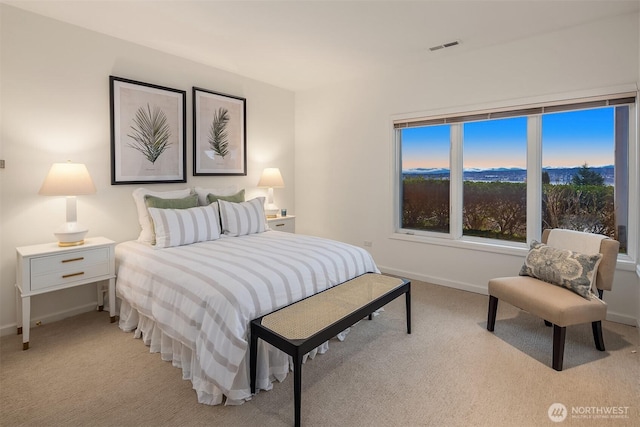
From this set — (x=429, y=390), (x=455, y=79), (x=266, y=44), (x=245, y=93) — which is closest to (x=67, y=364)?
(x=429, y=390)

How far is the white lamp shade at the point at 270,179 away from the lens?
15.1ft

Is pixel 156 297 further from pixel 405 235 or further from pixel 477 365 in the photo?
pixel 405 235

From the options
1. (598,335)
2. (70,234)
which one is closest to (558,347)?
(598,335)

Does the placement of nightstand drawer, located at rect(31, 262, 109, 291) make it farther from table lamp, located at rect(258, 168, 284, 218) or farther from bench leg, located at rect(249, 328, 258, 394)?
table lamp, located at rect(258, 168, 284, 218)

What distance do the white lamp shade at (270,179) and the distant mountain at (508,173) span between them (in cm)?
169

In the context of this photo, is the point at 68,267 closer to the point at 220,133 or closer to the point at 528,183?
the point at 220,133

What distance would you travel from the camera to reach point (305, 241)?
324 cm

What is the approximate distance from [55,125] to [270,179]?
7.62ft

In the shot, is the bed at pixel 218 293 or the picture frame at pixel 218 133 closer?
the bed at pixel 218 293

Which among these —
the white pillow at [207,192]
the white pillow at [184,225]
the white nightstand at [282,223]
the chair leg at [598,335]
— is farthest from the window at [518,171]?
the white pillow at [184,225]

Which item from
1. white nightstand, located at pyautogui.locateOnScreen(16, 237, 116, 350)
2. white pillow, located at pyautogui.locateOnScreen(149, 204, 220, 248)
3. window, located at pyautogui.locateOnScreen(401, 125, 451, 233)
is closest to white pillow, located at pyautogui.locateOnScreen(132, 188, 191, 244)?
white pillow, located at pyautogui.locateOnScreen(149, 204, 220, 248)

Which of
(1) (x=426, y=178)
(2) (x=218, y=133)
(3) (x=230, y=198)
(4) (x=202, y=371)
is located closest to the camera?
(4) (x=202, y=371)

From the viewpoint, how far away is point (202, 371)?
197 cm

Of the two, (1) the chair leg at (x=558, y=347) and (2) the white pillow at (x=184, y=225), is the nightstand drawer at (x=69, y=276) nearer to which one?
(2) the white pillow at (x=184, y=225)
